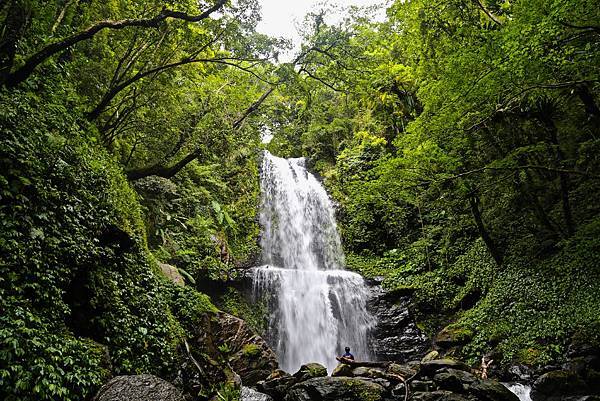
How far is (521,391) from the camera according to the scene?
7.86 meters

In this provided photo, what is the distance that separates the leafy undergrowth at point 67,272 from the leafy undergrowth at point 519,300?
26.8ft

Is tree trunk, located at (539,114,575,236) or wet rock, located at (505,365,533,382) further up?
tree trunk, located at (539,114,575,236)

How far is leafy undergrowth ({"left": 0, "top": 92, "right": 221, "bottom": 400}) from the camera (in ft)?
12.6

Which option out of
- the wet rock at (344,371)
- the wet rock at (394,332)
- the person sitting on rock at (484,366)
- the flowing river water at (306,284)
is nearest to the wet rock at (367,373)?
the wet rock at (344,371)

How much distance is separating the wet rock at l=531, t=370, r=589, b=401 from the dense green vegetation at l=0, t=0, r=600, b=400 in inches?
41.6

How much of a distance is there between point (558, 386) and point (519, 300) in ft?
11.0

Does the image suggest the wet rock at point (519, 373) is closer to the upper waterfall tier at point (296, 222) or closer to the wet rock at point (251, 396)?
the wet rock at point (251, 396)

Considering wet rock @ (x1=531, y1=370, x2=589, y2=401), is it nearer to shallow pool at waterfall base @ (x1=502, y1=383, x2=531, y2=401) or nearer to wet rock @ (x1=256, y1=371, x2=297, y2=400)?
shallow pool at waterfall base @ (x1=502, y1=383, x2=531, y2=401)

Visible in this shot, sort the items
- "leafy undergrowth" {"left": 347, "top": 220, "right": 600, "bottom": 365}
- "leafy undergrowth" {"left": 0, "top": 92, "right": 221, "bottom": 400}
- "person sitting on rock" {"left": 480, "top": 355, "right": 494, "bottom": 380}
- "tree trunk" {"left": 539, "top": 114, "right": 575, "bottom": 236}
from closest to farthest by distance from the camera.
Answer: "leafy undergrowth" {"left": 0, "top": 92, "right": 221, "bottom": 400}, "leafy undergrowth" {"left": 347, "top": 220, "right": 600, "bottom": 365}, "person sitting on rock" {"left": 480, "top": 355, "right": 494, "bottom": 380}, "tree trunk" {"left": 539, "top": 114, "right": 575, "bottom": 236}

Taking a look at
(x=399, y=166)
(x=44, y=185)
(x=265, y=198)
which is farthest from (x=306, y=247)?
(x=44, y=185)

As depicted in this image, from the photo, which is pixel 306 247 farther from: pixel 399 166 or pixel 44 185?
pixel 44 185

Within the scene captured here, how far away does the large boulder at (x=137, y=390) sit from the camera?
4195mm

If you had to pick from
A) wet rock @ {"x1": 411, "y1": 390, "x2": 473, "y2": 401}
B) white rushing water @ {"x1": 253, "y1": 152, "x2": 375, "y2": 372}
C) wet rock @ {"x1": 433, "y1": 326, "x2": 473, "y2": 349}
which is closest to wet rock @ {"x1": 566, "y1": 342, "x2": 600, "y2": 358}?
wet rock @ {"x1": 433, "y1": 326, "x2": 473, "y2": 349}

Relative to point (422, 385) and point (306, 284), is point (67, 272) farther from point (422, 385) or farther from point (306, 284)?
point (306, 284)
